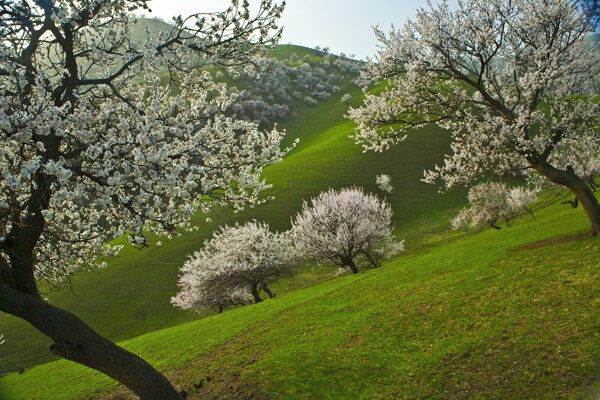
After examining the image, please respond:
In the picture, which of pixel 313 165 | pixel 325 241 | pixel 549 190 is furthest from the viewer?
pixel 313 165

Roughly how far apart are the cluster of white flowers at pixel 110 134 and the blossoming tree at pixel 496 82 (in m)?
8.47

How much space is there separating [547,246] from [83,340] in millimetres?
19724

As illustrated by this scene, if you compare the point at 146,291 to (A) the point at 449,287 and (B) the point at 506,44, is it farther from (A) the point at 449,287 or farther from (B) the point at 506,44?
(B) the point at 506,44

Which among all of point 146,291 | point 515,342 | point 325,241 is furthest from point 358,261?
point 515,342

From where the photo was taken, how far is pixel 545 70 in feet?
50.4

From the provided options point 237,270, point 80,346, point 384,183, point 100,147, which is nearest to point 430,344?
point 80,346

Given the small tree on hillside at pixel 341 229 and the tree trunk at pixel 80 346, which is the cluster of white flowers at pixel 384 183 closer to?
the small tree on hillside at pixel 341 229

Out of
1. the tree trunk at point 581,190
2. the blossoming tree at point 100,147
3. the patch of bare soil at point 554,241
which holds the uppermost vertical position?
the blossoming tree at point 100,147

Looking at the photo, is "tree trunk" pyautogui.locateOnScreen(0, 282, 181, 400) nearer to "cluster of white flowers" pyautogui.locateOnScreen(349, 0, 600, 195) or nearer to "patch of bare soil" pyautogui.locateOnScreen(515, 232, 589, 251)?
"cluster of white flowers" pyautogui.locateOnScreen(349, 0, 600, 195)

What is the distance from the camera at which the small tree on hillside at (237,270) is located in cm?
4200

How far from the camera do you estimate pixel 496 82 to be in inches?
668

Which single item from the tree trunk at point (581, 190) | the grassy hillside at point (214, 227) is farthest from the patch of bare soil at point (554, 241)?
the grassy hillside at point (214, 227)

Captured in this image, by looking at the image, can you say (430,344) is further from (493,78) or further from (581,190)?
(493,78)

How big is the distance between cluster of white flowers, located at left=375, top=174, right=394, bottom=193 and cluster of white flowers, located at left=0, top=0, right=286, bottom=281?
223 ft
